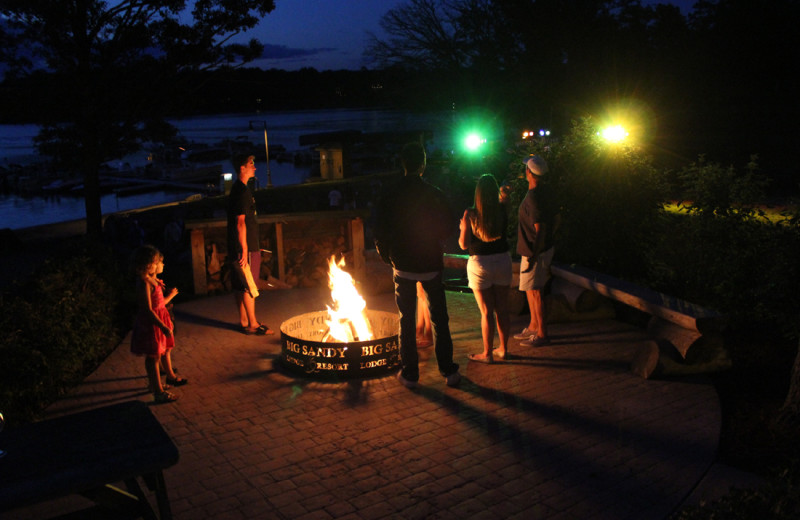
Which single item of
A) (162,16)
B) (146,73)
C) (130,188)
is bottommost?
(130,188)

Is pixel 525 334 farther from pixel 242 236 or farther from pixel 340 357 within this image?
pixel 242 236

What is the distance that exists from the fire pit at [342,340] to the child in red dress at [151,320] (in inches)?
44.2

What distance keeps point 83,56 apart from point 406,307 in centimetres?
1518

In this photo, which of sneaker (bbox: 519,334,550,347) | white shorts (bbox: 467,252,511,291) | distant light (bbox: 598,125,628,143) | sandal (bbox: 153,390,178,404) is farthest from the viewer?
distant light (bbox: 598,125,628,143)

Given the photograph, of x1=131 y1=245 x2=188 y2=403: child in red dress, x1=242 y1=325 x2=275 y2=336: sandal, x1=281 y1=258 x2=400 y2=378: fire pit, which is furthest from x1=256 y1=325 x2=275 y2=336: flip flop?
x1=131 y1=245 x2=188 y2=403: child in red dress

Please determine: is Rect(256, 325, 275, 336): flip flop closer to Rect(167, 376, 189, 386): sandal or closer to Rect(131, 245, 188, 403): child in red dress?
Rect(167, 376, 189, 386): sandal

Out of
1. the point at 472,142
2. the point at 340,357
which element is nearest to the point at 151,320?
the point at 340,357

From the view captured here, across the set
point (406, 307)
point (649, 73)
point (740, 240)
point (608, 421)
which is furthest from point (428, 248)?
point (649, 73)

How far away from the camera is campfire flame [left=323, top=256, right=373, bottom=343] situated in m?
6.64

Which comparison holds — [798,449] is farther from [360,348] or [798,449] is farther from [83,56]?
[83,56]

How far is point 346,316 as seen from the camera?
6.70 metres

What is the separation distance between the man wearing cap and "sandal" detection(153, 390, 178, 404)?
11.1ft

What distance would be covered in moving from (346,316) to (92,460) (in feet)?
12.6

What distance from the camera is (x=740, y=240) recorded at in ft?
23.7
